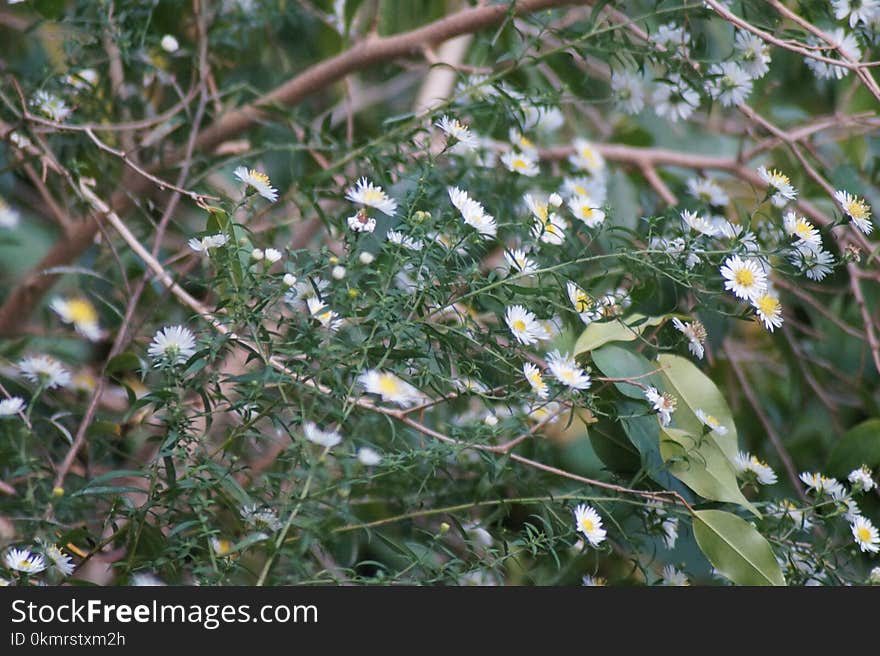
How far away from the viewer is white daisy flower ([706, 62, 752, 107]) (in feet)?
2.64

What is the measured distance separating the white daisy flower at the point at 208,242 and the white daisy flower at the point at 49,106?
0.28 meters

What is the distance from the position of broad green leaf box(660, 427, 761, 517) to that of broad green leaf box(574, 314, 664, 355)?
0.07 metres

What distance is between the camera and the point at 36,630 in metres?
0.55

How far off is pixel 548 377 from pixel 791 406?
0.58 m

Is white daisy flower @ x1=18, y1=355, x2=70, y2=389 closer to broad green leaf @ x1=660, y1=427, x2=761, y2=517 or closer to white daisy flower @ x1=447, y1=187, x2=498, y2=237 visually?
white daisy flower @ x1=447, y1=187, x2=498, y2=237

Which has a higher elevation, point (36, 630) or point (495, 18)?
point (495, 18)

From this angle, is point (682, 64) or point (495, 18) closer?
point (682, 64)

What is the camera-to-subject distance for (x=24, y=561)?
0.57 metres

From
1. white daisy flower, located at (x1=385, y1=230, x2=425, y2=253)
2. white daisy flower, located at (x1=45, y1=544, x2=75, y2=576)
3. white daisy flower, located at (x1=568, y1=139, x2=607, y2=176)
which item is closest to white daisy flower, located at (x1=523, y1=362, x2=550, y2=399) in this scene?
white daisy flower, located at (x1=385, y1=230, x2=425, y2=253)

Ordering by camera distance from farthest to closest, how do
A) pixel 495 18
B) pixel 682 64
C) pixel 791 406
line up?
1. pixel 791 406
2. pixel 495 18
3. pixel 682 64

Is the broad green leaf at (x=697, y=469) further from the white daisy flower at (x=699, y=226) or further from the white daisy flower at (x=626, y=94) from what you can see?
the white daisy flower at (x=626, y=94)

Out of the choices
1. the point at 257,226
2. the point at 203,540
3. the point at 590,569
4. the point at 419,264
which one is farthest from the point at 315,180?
the point at 590,569

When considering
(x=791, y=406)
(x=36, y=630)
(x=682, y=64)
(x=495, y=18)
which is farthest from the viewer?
(x=791, y=406)

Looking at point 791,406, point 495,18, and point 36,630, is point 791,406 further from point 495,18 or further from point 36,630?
point 36,630
